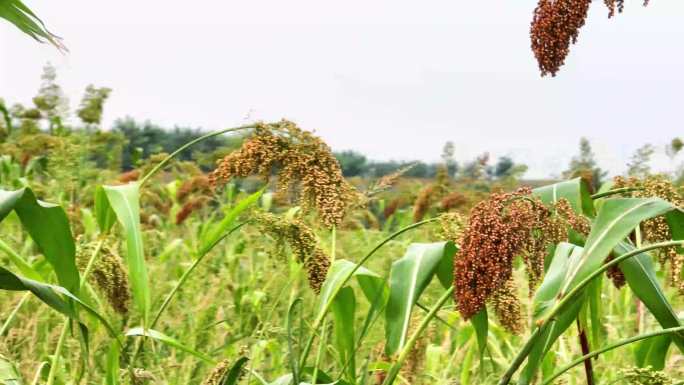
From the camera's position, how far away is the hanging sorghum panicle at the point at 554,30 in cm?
176

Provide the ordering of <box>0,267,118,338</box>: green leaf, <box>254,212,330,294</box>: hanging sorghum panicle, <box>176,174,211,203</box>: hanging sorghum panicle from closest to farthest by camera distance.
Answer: <box>0,267,118,338</box>: green leaf < <box>254,212,330,294</box>: hanging sorghum panicle < <box>176,174,211,203</box>: hanging sorghum panicle

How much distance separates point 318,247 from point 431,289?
2.44 metres

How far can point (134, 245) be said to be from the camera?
84.4 inches

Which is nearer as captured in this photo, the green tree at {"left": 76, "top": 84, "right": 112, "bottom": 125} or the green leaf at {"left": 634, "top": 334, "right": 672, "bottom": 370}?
the green leaf at {"left": 634, "top": 334, "right": 672, "bottom": 370}

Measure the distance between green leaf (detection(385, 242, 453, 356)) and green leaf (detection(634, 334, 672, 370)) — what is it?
1.81ft

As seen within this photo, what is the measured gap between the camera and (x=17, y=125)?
7.27 meters

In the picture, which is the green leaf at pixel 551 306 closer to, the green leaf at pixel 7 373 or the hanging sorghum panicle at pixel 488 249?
the hanging sorghum panicle at pixel 488 249

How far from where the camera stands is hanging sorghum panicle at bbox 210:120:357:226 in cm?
195

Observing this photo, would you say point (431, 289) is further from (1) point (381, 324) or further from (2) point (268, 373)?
(2) point (268, 373)

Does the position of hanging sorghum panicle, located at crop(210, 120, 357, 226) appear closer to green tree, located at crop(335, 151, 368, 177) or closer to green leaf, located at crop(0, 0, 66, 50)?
green leaf, located at crop(0, 0, 66, 50)

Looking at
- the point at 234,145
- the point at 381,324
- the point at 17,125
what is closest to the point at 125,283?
the point at 381,324

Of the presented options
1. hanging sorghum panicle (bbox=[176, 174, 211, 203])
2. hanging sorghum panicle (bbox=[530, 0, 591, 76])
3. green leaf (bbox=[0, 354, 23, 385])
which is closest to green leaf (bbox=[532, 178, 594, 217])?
hanging sorghum panicle (bbox=[530, 0, 591, 76])

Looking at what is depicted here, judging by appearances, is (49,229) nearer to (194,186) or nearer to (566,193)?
(566,193)

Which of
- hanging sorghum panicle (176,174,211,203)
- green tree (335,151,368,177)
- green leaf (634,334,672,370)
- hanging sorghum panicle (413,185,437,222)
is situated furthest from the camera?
green tree (335,151,368,177)
